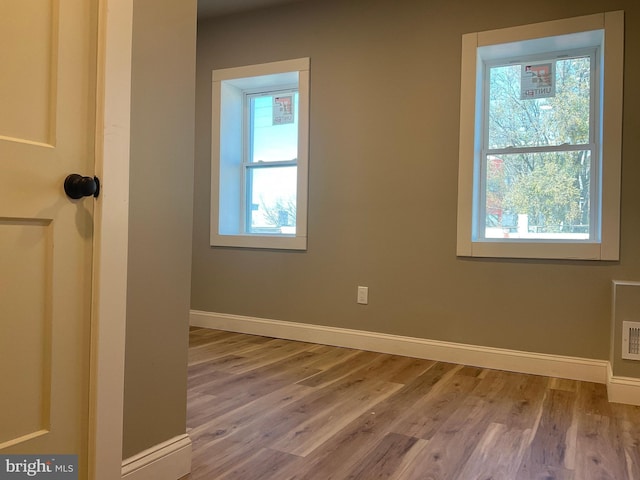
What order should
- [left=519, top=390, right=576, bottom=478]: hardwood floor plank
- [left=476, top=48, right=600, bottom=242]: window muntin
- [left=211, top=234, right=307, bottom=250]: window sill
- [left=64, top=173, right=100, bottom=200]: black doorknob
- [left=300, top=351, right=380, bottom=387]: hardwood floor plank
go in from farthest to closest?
[left=211, top=234, right=307, bottom=250]: window sill < [left=476, top=48, right=600, bottom=242]: window muntin < [left=300, top=351, right=380, bottom=387]: hardwood floor plank < [left=519, top=390, right=576, bottom=478]: hardwood floor plank < [left=64, top=173, right=100, bottom=200]: black doorknob

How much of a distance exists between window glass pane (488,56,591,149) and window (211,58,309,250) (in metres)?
1.43

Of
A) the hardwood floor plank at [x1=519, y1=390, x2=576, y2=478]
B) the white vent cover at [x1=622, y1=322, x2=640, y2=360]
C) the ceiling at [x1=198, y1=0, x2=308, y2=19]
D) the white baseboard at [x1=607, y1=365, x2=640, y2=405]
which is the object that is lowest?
the hardwood floor plank at [x1=519, y1=390, x2=576, y2=478]

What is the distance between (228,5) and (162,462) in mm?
3406

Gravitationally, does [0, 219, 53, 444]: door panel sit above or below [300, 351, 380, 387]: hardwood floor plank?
above

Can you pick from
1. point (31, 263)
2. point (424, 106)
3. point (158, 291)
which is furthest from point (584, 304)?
point (31, 263)

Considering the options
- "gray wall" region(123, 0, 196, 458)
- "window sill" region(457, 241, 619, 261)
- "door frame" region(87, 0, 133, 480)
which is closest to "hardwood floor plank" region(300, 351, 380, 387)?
"window sill" region(457, 241, 619, 261)

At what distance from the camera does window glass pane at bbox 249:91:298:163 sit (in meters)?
4.04

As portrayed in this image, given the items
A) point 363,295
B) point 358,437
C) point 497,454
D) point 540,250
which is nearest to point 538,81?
point 540,250

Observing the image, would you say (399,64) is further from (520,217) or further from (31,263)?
(31,263)

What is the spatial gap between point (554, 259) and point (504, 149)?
2.51 ft

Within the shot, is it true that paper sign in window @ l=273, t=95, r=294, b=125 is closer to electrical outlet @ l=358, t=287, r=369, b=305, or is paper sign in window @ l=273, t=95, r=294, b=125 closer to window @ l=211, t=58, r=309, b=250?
window @ l=211, t=58, r=309, b=250

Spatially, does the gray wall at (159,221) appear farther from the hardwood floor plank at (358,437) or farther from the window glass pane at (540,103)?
the window glass pane at (540,103)

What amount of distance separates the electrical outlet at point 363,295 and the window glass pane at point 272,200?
766 millimetres

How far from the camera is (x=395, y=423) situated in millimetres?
2172
